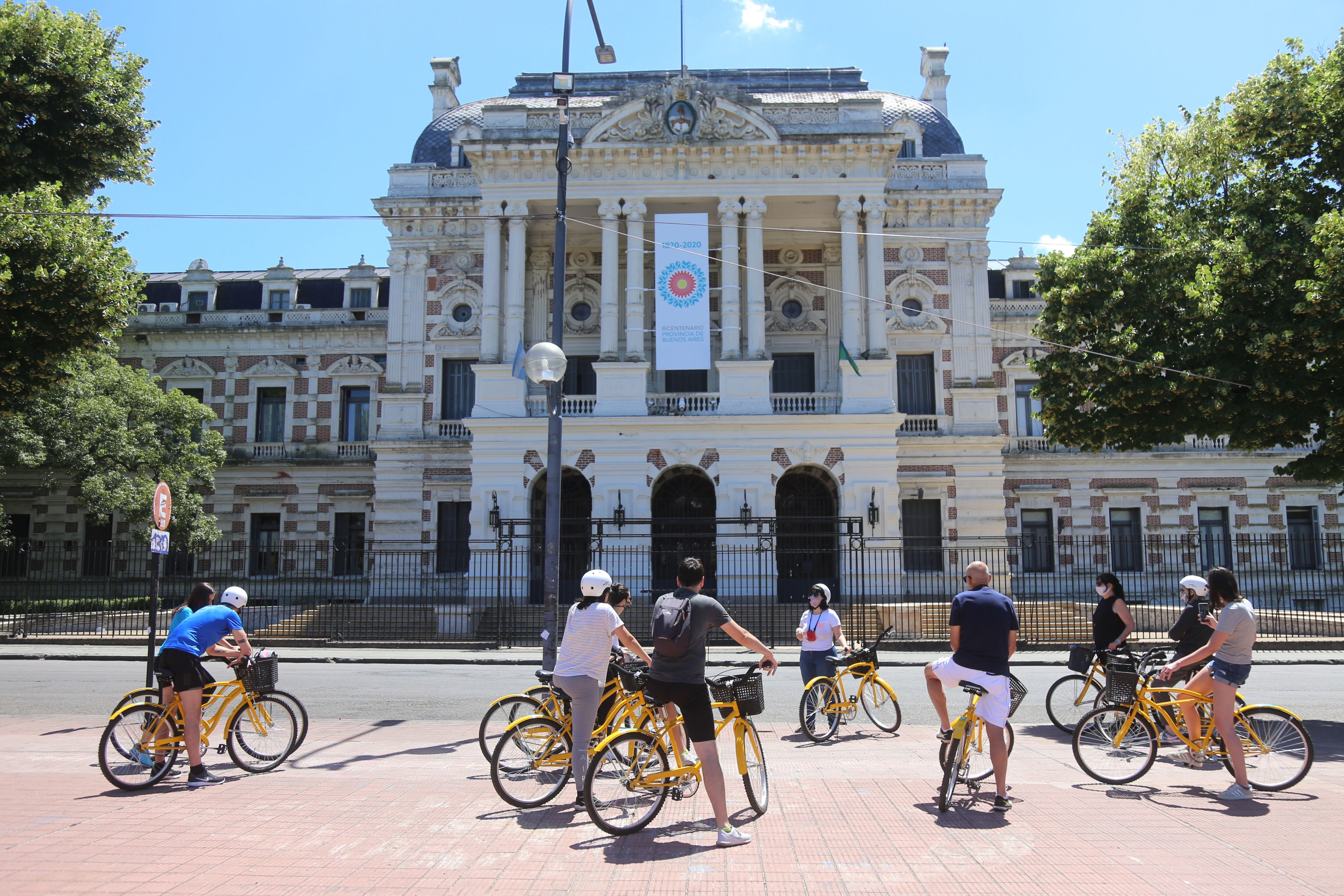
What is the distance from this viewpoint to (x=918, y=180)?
3397 cm

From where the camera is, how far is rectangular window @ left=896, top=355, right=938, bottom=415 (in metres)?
33.2

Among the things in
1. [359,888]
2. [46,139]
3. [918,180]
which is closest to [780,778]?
[359,888]

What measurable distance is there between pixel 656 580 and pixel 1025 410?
1631 cm

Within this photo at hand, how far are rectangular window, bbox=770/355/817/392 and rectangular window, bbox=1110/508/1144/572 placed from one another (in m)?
12.0

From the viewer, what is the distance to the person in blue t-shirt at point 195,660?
8.56 metres

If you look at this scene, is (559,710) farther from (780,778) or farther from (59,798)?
(59,798)

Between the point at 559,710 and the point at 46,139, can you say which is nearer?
the point at 559,710

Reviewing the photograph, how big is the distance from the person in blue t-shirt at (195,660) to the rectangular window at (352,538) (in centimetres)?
2849

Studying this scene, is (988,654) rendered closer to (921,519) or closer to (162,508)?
(162,508)

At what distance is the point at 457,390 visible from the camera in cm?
3488

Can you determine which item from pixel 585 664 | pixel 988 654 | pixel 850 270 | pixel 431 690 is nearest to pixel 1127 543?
pixel 850 270

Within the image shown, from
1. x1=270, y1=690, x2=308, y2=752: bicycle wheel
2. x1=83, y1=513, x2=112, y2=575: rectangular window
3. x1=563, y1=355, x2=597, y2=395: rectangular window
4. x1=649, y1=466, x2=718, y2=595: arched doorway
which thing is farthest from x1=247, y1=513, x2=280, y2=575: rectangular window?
x1=270, y1=690, x2=308, y2=752: bicycle wheel

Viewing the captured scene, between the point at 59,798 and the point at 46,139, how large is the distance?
57.1 feet

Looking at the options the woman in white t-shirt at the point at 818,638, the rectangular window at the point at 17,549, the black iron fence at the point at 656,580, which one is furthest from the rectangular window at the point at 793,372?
the rectangular window at the point at 17,549
